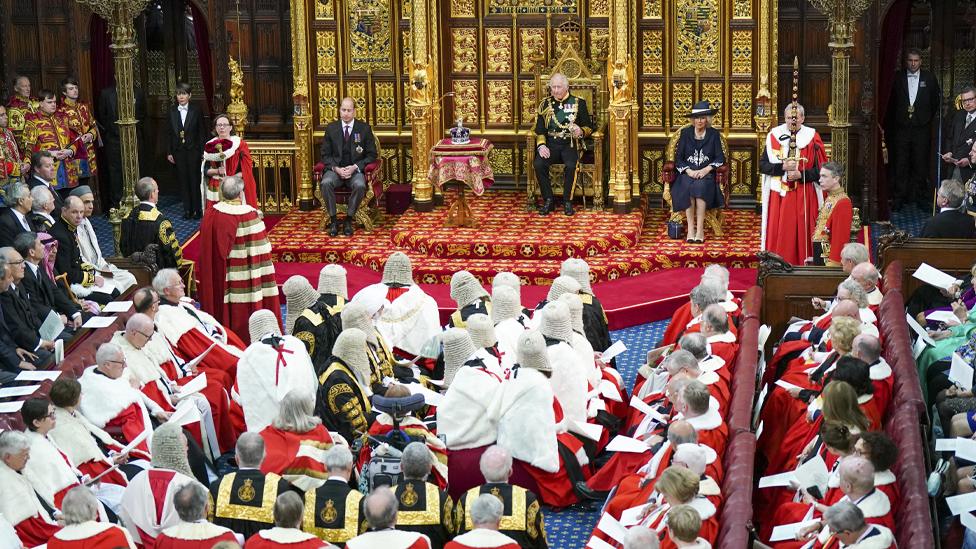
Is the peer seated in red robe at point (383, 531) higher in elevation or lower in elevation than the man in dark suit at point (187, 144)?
lower

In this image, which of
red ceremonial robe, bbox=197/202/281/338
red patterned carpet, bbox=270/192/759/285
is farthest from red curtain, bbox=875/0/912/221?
red ceremonial robe, bbox=197/202/281/338

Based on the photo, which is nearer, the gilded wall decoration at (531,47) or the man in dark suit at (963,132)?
the man in dark suit at (963,132)

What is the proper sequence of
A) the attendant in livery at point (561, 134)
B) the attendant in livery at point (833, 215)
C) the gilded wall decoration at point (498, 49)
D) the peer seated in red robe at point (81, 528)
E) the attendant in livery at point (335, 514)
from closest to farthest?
1. the peer seated in red robe at point (81, 528)
2. the attendant in livery at point (335, 514)
3. the attendant in livery at point (833, 215)
4. the attendant in livery at point (561, 134)
5. the gilded wall decoration at point (498, 49)

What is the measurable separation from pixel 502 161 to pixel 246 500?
33.8ft

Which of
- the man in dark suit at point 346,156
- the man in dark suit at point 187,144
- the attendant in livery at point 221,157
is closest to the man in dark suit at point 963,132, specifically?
the man in dark suit at point 346,156

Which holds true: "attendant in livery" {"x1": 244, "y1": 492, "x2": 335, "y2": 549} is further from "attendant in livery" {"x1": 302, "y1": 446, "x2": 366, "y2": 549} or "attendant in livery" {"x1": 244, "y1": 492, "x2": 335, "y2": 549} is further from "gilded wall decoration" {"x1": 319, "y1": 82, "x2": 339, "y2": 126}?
"gilded wall decoration" {"x1": 319, "y1": 82, "x2": 339, "y2": 126}

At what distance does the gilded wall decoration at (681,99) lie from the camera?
18094mm

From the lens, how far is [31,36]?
19234 mm

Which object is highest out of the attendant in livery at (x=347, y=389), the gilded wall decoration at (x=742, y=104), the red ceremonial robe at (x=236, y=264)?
the gilded wall decoration at (x=742, y=104)

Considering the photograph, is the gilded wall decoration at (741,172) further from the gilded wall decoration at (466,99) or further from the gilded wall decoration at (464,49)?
the gilded wall decoration at (464,49)

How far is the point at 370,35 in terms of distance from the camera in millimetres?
18422

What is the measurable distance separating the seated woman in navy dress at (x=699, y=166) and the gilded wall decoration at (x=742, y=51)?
4.87 feet

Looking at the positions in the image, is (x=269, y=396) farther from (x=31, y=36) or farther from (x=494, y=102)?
(x=31, y=36)

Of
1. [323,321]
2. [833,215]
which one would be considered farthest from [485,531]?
[833,215]
